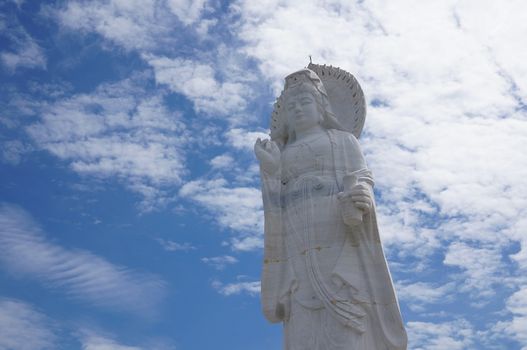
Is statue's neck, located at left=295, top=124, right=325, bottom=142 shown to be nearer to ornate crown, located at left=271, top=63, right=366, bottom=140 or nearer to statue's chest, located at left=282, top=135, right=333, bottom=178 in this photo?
statue's chest, located at left=282, top=135, right=333, bottom=178

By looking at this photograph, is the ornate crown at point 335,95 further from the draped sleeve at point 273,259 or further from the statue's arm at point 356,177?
the draped sleeve at point 273,259

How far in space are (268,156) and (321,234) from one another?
5.99 feet

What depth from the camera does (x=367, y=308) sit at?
34.0 ft

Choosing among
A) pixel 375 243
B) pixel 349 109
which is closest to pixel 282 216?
pixel 375 243

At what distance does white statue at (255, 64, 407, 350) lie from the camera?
10.3m

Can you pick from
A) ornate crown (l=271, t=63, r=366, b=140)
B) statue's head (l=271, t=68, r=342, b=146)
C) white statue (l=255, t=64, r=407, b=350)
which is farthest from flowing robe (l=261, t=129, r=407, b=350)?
ornate crown (l=271, t=63, r=366, b=140)

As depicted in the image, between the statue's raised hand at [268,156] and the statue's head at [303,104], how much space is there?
0.66 m

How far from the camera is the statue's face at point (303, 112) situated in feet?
40.3

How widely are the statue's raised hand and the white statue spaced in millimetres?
17

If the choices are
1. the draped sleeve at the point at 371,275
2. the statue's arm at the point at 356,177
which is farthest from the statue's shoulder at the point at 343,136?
the draped sleeve at the point at 371,275

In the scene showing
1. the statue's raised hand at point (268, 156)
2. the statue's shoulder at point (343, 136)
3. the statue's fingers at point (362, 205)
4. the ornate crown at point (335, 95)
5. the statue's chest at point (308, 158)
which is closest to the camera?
the statue's fingers at point (362, 205)

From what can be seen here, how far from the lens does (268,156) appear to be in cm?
1190

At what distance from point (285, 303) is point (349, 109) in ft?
13.4

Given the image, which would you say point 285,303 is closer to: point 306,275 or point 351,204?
point 306,275
